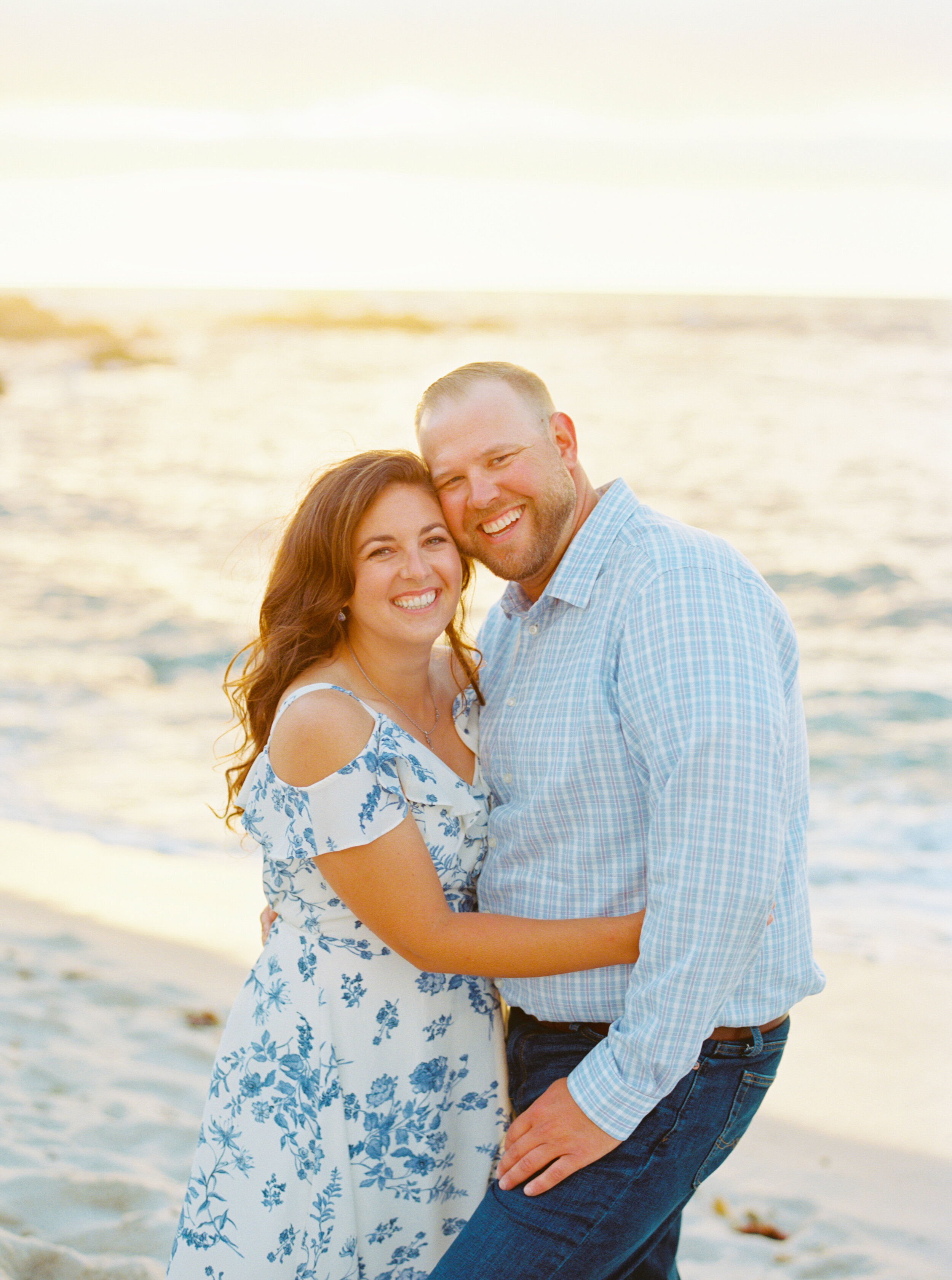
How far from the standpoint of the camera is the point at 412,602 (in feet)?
8.39

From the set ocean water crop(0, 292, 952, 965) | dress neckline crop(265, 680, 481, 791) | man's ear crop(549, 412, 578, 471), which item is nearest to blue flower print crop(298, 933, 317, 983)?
dress neckline crop(265, 680, 481, 791)

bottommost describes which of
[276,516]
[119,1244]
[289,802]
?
[119,1244]

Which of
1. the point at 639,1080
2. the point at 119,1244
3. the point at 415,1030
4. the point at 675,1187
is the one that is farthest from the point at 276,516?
the point at 119,1244

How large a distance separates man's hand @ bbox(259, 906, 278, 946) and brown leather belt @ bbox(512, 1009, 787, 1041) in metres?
0.69

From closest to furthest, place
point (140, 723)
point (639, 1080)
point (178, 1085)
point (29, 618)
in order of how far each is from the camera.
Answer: point (639, 1080)
point (178, 1085)
point (140, 723)
point (29, 618)

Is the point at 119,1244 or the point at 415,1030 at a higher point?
the point at 415,1030

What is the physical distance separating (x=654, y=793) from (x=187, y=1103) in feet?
9.24

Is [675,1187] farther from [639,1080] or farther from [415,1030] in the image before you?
[415,1030]

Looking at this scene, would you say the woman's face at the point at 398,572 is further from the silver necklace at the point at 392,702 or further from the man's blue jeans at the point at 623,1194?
the man's blue jeans at the point at 623,1194

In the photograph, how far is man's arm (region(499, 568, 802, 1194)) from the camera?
1.94 meters

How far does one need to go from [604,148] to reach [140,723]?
817 inches

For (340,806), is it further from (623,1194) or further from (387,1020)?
(623,1194)

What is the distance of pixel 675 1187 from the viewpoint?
217 cm

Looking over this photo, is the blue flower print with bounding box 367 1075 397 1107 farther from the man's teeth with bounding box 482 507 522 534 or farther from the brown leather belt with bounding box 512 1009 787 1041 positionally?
the man's teeth with bounding box 482 507 522 534
